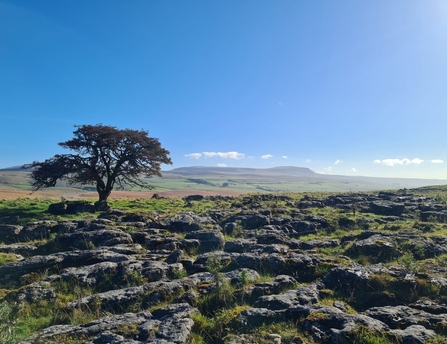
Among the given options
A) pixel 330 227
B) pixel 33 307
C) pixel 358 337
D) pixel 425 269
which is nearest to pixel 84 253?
pixel 33 307

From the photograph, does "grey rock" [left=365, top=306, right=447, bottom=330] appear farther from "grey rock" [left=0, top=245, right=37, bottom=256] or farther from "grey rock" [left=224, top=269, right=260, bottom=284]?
"grey rock" [left=0, top=245, right=37, bottom=256]

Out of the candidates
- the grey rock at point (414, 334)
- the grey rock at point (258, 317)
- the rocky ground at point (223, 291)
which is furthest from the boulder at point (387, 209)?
the grey rock at point (258, 317)

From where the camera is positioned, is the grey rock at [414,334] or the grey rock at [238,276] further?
the grey rock at [238,276]

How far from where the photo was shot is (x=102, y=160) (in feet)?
104

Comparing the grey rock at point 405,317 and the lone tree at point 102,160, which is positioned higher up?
the lone tree at point 102,160

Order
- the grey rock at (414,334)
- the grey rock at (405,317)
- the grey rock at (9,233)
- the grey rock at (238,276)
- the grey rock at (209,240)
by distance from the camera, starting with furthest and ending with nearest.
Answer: the grey rock at (9,233) < the grey rock at (209,240) < the grey rock at (238,276) < the grey rock at (405,317) < the grey rock at (414,334)

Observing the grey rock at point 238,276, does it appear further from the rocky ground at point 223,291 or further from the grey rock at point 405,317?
the grey rock at point 405,317

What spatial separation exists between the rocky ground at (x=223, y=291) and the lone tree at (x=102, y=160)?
1809cm

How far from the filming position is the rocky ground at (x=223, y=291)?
5.80 m

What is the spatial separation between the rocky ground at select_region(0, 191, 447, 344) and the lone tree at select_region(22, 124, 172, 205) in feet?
59.4

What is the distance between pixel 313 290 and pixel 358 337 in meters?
2.35

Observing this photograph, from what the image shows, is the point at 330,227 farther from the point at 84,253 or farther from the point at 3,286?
the point at 3,286

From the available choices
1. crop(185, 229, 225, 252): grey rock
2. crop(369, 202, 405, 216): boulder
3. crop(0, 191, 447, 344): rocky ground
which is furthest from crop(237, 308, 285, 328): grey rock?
crop(369, 202, 405, 216): boulder

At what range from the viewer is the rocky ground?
19.0 feet
